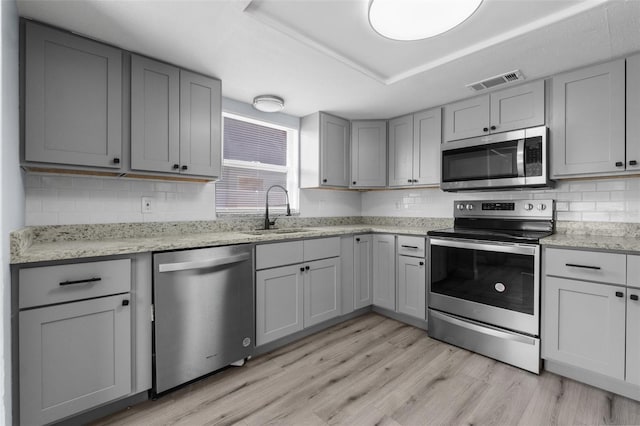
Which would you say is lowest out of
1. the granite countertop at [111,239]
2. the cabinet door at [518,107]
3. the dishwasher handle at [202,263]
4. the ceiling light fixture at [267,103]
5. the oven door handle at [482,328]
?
the oven door handle at [482,328]

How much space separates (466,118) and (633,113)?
43.9 inches

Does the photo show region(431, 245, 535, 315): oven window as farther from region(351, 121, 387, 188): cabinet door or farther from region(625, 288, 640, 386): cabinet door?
region(351, 121, 387, 188): cabinet door

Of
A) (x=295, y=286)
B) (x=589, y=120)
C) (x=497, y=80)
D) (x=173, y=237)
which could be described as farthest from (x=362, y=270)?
(x=589, y=120)

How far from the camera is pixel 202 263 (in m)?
1.96

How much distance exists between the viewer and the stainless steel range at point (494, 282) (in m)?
2.17

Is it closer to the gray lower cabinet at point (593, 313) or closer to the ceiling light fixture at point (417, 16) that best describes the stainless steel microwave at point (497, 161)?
the gray lower cabinet at point (593, 313)

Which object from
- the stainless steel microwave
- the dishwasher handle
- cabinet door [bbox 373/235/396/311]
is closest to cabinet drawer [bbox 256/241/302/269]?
the dishwasher handle

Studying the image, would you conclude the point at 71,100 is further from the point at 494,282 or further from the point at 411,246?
the point at 494,282

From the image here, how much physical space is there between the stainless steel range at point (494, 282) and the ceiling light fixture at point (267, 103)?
1878 millimetres

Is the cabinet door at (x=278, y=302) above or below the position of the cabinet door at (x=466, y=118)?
below

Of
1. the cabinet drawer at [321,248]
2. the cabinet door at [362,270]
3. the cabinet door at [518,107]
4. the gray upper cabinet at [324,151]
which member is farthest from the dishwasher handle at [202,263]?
the cabinet door at [518,107]

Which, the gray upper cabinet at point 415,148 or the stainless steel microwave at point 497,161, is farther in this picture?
the gray upper cabinet at point 415,148

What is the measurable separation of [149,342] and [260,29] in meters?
2.00

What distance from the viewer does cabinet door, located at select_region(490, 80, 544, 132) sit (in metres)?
2.41
